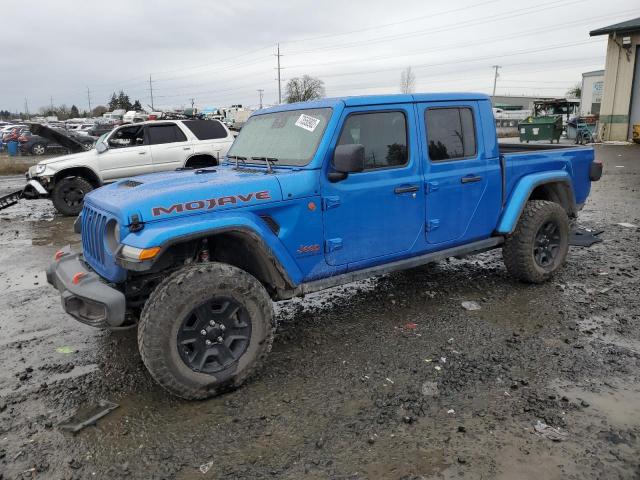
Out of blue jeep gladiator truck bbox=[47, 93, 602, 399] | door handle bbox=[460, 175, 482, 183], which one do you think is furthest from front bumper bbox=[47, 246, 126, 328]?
door handle bbox=[460, 175, 482, 183]

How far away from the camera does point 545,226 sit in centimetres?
540

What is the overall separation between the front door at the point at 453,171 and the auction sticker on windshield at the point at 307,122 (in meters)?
1.00

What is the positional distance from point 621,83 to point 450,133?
71.1 ft

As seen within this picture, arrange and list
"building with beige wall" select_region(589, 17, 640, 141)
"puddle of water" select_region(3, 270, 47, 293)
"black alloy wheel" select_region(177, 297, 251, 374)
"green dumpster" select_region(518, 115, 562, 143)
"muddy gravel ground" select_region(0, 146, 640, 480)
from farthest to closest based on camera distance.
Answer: "green dumpster" select_region(518, 115, 562, 143) < "building with beige wall" select_region(589, 17, 640, 141) < "puddle of water" select_region(3, 270, 47, 293) < "black alloy wheel" select_region(177, 297, 251, 374) < "muddy gravel ground" select_region(0, 146, 640, 480)

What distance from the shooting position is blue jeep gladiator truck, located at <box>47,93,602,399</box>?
324cm

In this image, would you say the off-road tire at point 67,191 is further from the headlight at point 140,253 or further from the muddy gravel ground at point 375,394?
the headlight at point 140,253

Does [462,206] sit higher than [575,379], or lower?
higher

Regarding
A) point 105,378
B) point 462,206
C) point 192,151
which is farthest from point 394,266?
point 192,151

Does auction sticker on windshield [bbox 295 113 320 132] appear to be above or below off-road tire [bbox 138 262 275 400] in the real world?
above

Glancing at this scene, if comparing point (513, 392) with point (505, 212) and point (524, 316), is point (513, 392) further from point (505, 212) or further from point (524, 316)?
point (505, 212)

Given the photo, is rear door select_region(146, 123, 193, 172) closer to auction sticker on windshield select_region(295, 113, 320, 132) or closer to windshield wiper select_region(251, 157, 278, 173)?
windshield wiper select_region(251, 157, 278, 173)

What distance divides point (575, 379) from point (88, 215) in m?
3.74

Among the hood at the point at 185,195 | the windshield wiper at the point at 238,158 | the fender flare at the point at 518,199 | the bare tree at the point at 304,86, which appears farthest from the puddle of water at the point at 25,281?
the bare tree at the point at 304,86

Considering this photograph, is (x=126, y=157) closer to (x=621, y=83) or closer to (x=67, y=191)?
(x=67, y=191)
